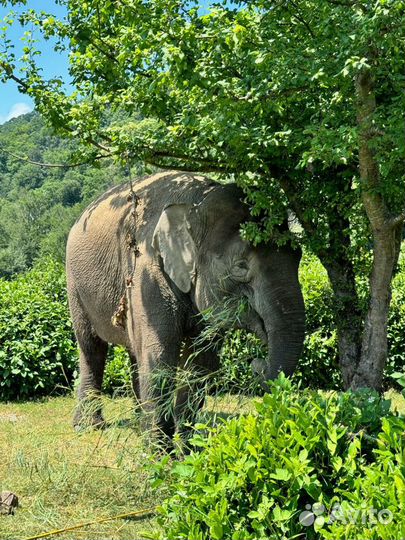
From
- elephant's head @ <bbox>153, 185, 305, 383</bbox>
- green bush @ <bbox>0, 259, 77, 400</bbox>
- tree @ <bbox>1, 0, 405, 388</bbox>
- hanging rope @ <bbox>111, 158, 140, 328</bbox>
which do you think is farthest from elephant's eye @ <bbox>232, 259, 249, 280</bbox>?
green bush @ <bbox>0, 259, 77, 400</bbox>

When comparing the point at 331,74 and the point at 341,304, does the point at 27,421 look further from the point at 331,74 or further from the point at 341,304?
the point at 331,74

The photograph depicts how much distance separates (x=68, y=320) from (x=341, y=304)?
5.71 metres

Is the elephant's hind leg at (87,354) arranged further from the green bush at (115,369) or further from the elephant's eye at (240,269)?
the elephant's eye at (240,269)

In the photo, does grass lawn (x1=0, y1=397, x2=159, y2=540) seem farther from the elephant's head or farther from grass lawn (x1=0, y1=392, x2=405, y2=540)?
the elephant's head

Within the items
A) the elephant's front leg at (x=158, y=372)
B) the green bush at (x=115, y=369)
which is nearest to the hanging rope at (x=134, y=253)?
the elephant's front leg at (x=158, y=372)

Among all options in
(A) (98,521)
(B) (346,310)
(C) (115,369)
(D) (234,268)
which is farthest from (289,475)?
(C) (115,369)

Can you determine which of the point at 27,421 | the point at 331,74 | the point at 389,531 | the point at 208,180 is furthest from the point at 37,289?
the point at 389,531

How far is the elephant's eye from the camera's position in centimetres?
719

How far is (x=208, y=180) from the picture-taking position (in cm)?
805

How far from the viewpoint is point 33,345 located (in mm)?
12148

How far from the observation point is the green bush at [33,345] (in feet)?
39.6

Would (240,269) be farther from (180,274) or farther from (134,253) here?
(134,253)

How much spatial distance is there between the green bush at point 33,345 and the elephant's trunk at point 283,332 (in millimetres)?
5584

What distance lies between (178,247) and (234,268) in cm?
58
